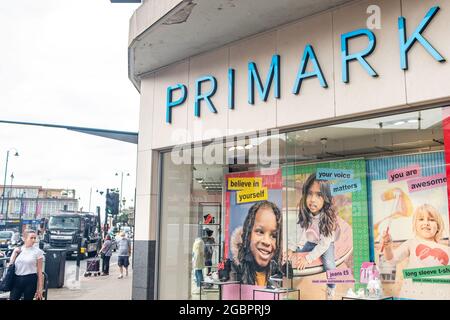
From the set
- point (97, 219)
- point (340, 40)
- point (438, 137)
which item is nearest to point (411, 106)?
point (438, 137)

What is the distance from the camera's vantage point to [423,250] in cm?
689

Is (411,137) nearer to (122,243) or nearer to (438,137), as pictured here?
(438,137)

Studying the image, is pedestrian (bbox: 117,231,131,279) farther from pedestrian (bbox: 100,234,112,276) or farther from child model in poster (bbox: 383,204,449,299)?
child model in poster (bbox: 383,204,449,299)

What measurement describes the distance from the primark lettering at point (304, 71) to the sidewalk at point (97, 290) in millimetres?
4635

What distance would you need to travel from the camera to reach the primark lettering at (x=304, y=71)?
5.30m

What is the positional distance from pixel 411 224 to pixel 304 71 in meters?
3.12

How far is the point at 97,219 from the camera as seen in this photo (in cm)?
2916

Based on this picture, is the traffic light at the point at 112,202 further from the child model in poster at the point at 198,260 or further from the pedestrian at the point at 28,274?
the child model in poster at the point at 198,260

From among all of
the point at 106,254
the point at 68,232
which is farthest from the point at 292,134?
the point at 68,232

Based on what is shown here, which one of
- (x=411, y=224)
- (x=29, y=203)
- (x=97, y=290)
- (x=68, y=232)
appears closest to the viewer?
(x=411, y=224)

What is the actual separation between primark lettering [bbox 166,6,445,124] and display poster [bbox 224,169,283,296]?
161cm

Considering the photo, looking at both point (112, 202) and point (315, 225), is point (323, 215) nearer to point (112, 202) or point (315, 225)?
point (315, 225)

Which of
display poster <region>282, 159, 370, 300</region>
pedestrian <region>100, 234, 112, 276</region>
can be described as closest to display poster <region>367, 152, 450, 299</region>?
display poster <region>282, 159, 370, 300</region>
